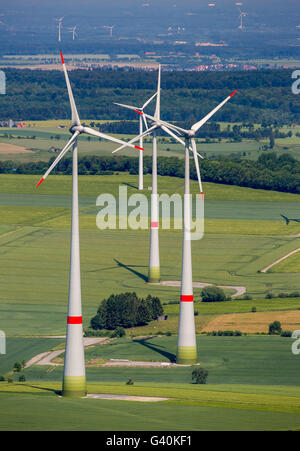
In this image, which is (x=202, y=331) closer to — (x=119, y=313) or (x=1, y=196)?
(x=119, y=313)

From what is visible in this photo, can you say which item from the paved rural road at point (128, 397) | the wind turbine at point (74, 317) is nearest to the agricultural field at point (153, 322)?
the paved rural road at point (128, 397)

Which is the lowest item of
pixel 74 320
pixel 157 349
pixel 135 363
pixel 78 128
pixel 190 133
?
pixel 135 363

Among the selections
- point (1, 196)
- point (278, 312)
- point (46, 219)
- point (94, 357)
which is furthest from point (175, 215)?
point (94, 357)

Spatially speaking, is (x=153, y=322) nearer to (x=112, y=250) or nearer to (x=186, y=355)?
(x=186, y=355)

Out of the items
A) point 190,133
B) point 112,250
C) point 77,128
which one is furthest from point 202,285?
point 77,128

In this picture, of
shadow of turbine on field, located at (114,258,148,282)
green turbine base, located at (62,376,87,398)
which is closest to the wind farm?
green turbine base, located at (62,376,87,398)

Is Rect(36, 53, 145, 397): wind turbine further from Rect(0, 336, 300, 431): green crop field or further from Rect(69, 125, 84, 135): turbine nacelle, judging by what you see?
Rect(0, 336, 300, 431): green crop field

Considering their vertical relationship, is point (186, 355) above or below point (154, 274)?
below
